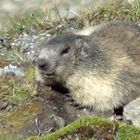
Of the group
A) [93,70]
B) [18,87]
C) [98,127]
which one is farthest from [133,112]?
[18,87]

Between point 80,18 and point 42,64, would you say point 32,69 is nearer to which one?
point 42,64

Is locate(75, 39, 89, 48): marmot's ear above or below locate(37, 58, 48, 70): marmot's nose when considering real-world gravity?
above

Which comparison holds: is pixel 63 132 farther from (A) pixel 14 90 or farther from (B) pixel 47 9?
(B) pixel 47 9

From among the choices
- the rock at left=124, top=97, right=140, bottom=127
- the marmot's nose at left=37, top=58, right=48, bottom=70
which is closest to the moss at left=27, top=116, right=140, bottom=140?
the rock at left=124, top=97, right=140, bottom=127

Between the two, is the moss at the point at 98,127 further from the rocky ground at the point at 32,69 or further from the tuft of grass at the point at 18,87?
the tuft of grass at the point at 18,87

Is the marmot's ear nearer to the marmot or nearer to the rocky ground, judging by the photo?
the marmot

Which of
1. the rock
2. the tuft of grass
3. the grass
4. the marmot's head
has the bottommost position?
the rock

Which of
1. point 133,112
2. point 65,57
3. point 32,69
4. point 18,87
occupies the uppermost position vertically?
point 65,57
